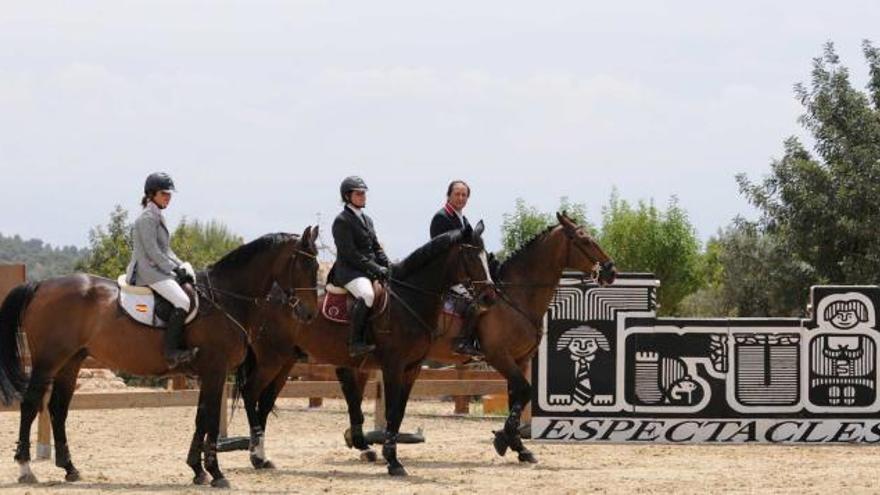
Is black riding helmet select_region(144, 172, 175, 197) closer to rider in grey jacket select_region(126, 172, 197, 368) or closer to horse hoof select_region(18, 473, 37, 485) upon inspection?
rider in grey jacket select_region(126, 172, 197, 368)

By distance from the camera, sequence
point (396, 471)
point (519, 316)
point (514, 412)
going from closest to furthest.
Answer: point (396, 471)
point (514, 412)
point (519, 316)

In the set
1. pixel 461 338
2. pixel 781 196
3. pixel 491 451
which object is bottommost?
pixel 491 451

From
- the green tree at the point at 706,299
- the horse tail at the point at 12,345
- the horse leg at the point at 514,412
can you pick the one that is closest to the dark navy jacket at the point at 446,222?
the horse leg at the point at 514,412

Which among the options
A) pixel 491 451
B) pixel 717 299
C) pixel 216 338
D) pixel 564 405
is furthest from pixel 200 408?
pixel 717 299

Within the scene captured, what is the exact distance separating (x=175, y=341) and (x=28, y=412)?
1.42 metres

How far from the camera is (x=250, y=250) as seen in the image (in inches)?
549

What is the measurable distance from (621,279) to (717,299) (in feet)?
113

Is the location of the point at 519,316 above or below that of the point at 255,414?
above

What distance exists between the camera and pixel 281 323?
15234 mm

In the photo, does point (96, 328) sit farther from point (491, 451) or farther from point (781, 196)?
point (781, 196)

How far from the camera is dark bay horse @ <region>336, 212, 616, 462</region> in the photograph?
15852 millimetres

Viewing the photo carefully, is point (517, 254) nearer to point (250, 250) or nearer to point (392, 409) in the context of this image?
point (392, 409)

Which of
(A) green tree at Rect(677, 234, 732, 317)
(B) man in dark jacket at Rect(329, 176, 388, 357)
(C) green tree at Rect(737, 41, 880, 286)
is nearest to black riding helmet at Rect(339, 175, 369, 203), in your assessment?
(B) man in dark jacket at Rect(329, 176, 388, 357)

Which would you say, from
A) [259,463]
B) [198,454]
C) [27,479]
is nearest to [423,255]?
[259,463]
